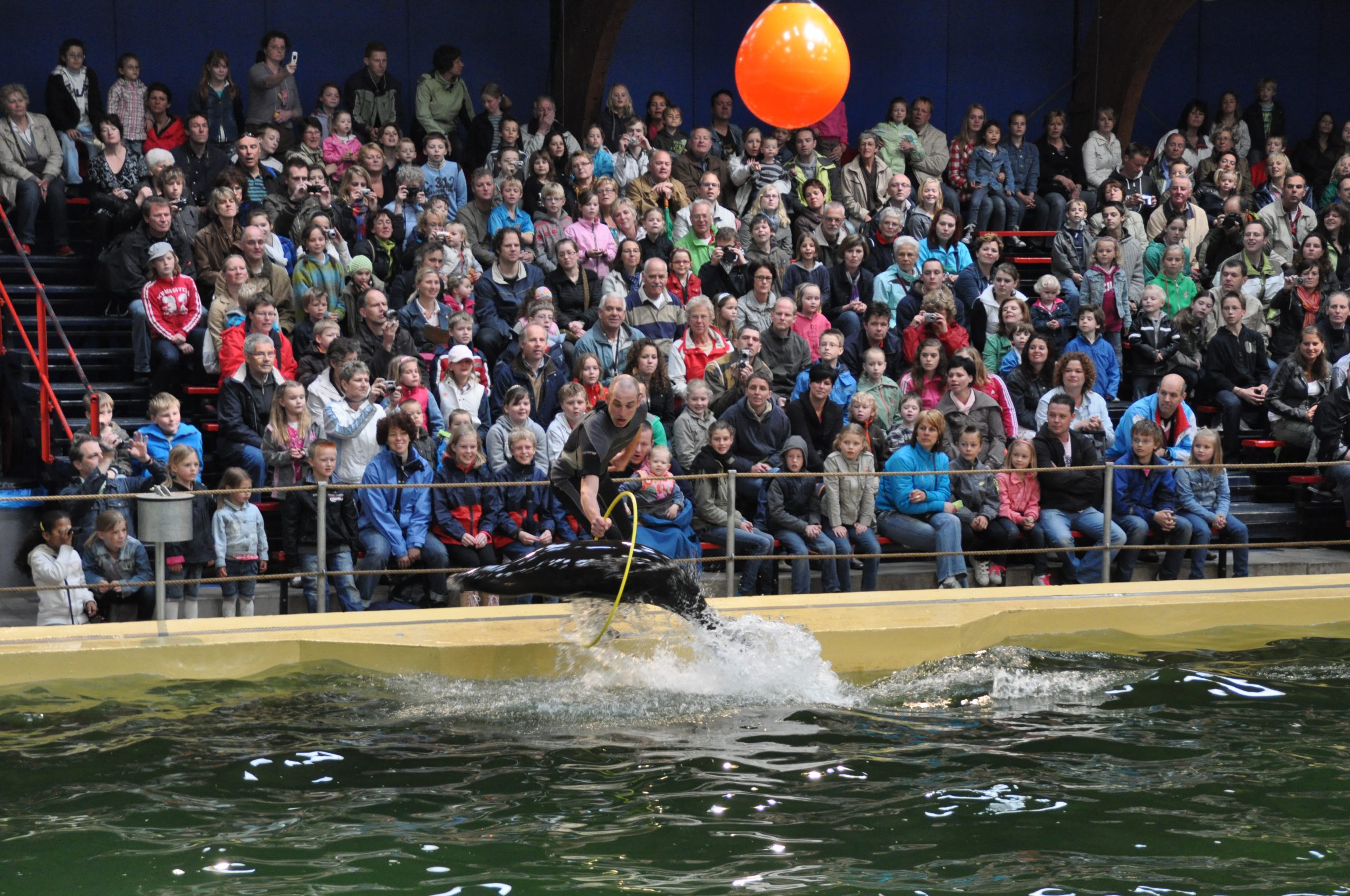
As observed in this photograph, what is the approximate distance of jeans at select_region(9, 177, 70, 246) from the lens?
11281 mm

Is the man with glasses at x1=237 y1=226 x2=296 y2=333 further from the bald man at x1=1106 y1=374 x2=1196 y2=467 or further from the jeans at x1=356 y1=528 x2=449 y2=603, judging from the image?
the bald man at x1=1106 y1=374 x2=1196 y2=467

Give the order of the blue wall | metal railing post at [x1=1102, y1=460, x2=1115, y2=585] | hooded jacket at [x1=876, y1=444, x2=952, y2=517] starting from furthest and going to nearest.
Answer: the blue wall < hooded jacket at [x1=876, y1=444, x2=952, y2=517] < metal railing post at [x1=1102, y1=460, x2=1115, y2=585]

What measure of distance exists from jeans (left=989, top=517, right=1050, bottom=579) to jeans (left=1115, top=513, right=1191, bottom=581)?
0.49 meters

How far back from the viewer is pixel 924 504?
969cm

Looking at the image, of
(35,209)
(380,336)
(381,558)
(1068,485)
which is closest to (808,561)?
(1068,485)

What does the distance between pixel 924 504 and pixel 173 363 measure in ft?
16.6

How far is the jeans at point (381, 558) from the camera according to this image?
8828mm

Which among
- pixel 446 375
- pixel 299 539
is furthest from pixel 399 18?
pixel 299 539

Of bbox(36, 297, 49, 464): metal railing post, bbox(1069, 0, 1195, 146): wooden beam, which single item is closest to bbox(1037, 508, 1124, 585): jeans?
bbox(36, 297, 49, 464): metal railing post

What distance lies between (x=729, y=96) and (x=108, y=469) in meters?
7.15

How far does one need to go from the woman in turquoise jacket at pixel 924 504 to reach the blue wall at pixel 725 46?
666 cm

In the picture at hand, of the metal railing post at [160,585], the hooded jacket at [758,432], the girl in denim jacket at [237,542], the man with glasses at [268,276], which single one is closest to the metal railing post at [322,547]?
the girl in denim jacket at [237,542]

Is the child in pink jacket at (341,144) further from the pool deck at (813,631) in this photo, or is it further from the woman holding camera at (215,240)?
the pool deck at (813,631)

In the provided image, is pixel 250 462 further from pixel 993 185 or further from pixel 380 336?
pixel 993 185
